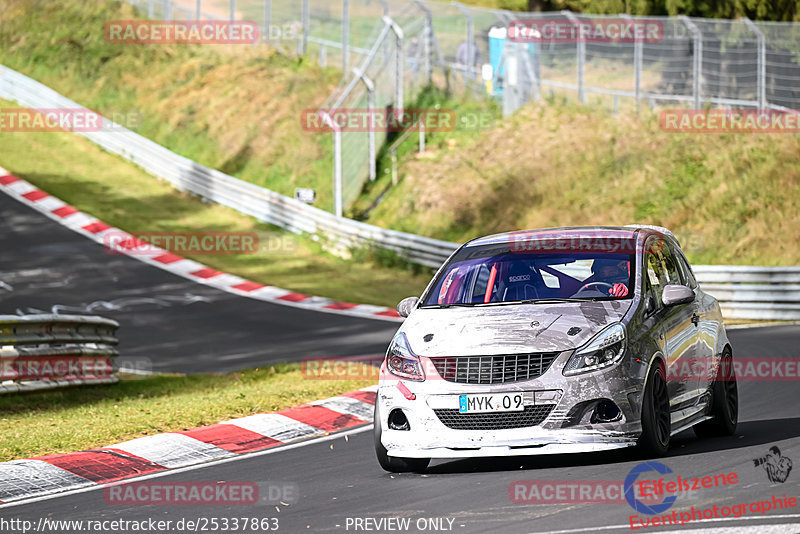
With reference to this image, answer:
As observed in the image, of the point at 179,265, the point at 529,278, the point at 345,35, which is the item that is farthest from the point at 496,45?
the point at 529,278

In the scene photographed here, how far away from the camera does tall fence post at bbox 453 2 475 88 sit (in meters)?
35.9

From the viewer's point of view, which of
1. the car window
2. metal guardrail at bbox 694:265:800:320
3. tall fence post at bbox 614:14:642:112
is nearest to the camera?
the car window

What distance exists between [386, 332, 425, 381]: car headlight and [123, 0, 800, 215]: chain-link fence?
888 inches

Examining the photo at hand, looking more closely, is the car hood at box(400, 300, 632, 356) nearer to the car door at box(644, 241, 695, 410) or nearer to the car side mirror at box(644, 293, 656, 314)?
the car side mirror at box(644, 293, 656, 314)

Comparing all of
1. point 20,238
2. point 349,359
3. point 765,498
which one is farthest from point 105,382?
point 20,238

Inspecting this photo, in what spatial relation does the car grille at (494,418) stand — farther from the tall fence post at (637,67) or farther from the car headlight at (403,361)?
the tall fence post at (637,67)

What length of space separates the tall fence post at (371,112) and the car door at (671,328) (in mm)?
24489

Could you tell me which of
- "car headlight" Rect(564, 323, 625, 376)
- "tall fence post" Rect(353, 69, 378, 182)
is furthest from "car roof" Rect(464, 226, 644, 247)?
"tall fence post" Rect(353, 69, 378, 182)

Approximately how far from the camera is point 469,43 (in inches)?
1443

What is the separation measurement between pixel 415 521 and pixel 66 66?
43432mm

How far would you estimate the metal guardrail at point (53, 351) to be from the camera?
13.7 meters

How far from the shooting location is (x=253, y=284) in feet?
90.4

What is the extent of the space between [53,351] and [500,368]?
7827 mm

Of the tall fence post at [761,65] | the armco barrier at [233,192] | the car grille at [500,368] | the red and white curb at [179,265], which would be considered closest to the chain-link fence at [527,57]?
the tall fence post at [761,65]
